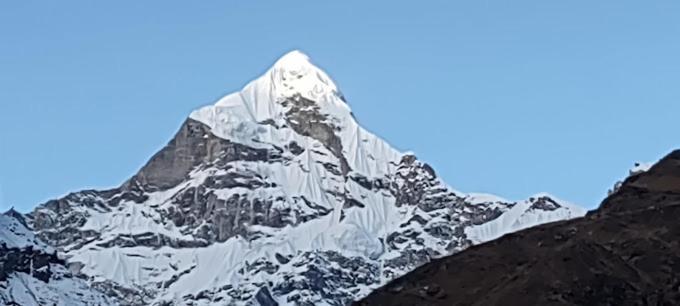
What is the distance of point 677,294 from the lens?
652 ft

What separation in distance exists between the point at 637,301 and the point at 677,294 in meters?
4.32

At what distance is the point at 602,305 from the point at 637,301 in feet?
12.9

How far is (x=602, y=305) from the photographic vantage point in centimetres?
19900

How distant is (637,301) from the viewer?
19962 cm

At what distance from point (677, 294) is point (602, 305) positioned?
810cm
